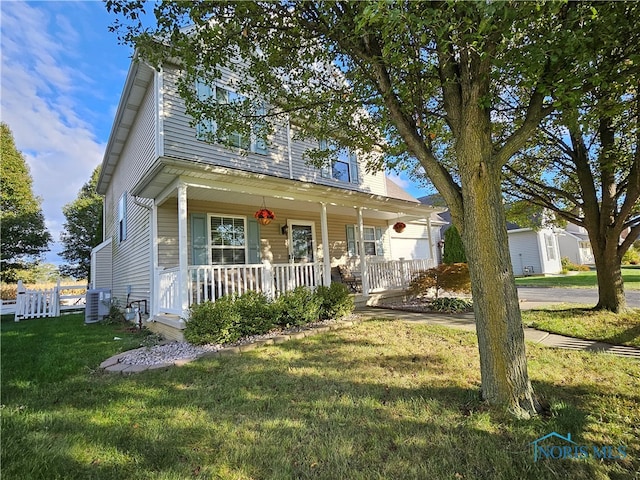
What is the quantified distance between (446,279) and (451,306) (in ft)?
3.82

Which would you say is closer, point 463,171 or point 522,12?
point 522,12

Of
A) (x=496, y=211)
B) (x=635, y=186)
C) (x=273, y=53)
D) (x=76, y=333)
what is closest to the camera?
(x=496, y=211)

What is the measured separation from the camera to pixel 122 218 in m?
10.8

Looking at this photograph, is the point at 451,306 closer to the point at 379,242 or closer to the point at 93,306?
the point at 379,242

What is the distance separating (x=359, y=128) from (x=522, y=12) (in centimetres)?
386

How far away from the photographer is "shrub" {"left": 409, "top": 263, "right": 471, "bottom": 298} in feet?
29.7

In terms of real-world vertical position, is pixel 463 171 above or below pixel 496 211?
above

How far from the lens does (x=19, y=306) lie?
10523 mm

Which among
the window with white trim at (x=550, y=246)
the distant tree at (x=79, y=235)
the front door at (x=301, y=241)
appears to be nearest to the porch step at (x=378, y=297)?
the front door at (x=301, y=241)

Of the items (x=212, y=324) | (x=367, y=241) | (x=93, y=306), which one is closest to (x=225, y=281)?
(x=212, y=324)

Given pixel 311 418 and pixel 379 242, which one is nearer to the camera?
pixel 311 418

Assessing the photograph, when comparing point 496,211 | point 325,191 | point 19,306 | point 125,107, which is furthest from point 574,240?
point 19,306

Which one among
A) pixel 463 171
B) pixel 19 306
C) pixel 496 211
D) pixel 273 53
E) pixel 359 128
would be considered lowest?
pixel 19 306

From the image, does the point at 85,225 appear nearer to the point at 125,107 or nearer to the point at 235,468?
the point at 125,107
